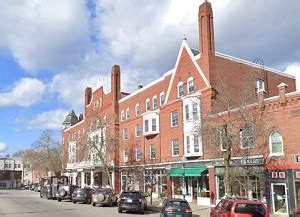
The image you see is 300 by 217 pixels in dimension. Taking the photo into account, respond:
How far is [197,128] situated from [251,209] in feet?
43.8

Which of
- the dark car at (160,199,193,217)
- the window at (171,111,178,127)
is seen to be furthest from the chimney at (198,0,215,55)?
the dark car at (160,199,193,217)

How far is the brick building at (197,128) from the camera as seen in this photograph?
2750 cm

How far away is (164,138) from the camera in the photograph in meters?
43.1

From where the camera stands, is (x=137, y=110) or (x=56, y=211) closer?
(x=56, y=211)

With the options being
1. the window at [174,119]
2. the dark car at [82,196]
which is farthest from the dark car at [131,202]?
the window at [174,119]

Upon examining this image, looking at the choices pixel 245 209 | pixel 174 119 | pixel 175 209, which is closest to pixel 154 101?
pixel 174 119

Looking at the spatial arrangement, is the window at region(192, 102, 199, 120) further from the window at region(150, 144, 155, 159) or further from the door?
the door

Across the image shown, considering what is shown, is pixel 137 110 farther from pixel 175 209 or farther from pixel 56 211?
pixel 175 209

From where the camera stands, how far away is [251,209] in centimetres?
1683

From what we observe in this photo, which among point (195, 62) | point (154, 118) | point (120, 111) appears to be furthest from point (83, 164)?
point (195, 62)

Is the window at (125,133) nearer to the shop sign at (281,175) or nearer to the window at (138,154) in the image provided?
the window at (138,154)

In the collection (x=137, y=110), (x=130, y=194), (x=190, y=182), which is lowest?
(x=130, y=194)

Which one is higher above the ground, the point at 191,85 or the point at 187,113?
the point at 191,85

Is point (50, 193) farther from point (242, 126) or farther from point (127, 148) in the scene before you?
point (242, 126)
